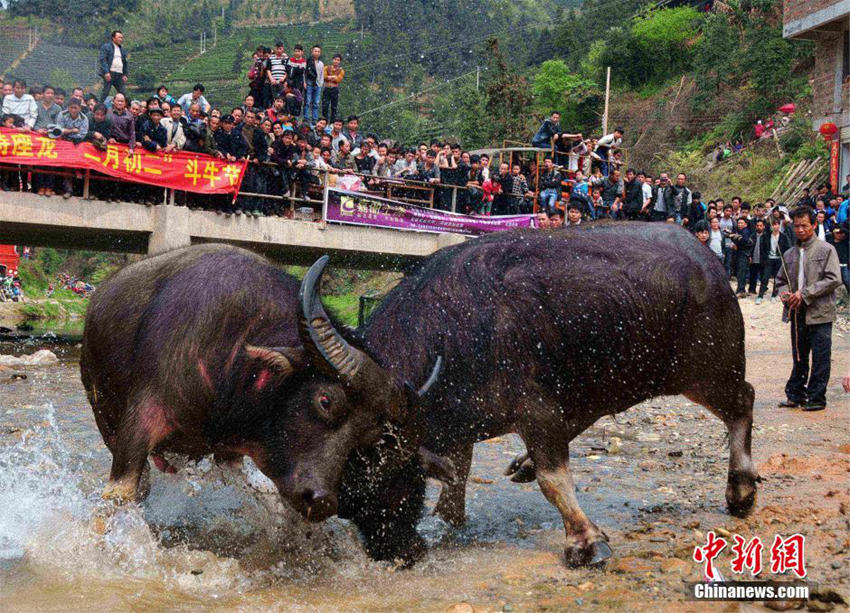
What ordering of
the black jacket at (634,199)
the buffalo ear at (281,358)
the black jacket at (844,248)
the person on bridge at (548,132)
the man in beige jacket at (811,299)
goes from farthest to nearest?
the person on bridge at (548,132) → the black jacket at (634,199) → the black jacket at (844,248) → the man in beige jacket at (811,299) → the buffalo ear at (281,358)

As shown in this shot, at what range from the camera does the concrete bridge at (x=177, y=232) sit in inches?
636

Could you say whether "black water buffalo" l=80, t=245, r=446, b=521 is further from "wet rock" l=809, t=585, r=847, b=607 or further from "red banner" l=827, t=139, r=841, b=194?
"red banner" l=827, t=139, r=841, b=194

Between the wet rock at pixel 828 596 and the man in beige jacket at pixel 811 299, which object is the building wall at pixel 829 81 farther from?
the wet rock at pixel 828 596

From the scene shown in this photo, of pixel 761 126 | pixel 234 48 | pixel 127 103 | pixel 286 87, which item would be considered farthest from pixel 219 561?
pixel 234 48

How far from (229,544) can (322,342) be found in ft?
5.71

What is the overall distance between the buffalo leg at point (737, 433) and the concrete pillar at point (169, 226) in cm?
1242

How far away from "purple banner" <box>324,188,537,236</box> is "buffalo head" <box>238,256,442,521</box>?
14.2m

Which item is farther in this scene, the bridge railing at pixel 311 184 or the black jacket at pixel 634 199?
the black jacket at pixel 634 199

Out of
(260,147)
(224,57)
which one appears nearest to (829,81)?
(260,147)

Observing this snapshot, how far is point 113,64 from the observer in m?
17.5

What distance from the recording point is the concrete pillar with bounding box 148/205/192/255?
16.6m

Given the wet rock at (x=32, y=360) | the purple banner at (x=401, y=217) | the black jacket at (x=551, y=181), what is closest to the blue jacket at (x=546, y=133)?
the black jacket at (x=551, y=181)

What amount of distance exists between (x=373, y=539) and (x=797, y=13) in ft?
91.9

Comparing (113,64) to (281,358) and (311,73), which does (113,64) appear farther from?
(281,358)
